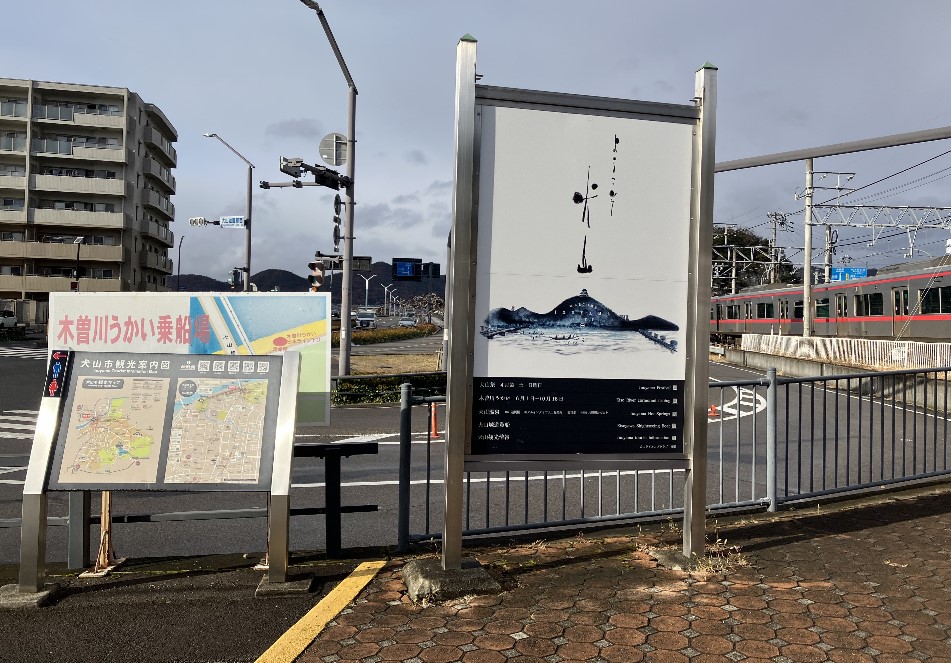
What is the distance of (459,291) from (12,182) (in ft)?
219

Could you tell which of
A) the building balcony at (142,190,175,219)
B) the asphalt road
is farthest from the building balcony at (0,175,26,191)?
the asphalt road

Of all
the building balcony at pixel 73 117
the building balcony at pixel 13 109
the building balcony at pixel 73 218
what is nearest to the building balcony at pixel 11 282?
the building balcony at pixel 73 218

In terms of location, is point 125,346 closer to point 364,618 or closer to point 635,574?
point 364,618

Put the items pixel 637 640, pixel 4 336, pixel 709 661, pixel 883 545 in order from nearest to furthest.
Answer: pixel 709 661 → pixel 637 640 → pixel 883 545 → pixel 4 336

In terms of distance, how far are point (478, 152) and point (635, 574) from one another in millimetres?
2834

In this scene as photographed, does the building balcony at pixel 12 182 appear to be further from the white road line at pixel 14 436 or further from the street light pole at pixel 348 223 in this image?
the white road line at pixel 14 436

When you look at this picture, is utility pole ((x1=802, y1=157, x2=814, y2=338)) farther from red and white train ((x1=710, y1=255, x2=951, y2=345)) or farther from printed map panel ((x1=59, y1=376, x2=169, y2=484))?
printed map panel ((x1=59, y1=376, x2=169, y2=484))

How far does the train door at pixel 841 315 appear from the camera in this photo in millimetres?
32469

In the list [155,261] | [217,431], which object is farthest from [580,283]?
[155,261]

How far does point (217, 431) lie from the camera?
4.47 metres

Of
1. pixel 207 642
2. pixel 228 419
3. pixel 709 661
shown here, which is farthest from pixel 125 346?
pixel 709 661

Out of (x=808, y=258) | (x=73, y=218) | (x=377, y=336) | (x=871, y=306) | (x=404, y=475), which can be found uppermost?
(x=73, y=218)

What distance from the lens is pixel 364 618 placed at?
12.8 feet

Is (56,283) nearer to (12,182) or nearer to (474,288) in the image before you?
(12,182)
